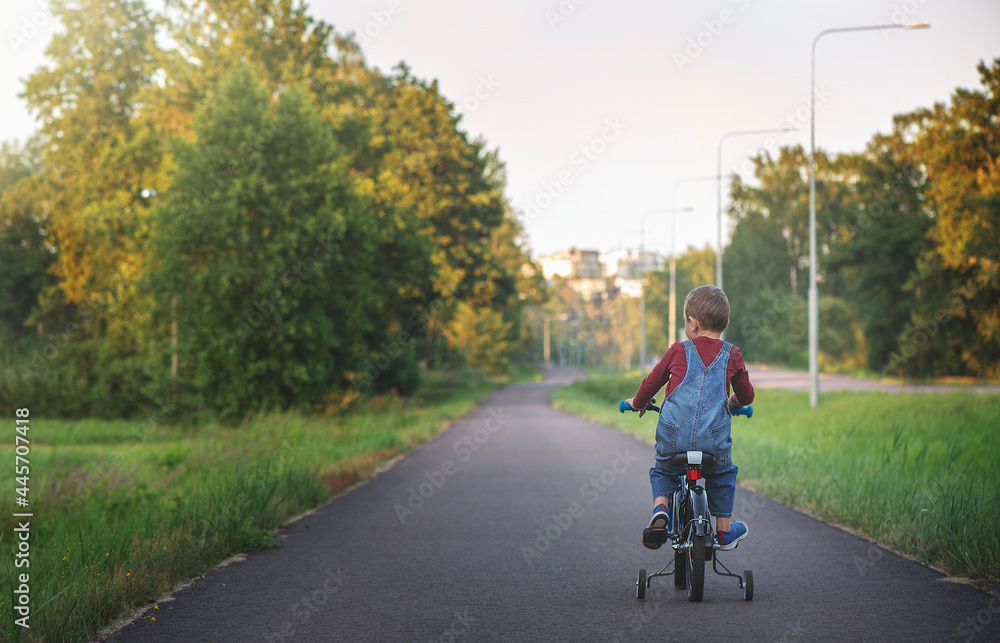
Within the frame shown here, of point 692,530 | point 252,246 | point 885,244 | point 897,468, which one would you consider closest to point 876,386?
point 885,244

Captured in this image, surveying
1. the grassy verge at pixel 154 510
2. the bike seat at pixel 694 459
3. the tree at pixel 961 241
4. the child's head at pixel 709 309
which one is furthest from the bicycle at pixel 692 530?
the tree at pixel 961 241

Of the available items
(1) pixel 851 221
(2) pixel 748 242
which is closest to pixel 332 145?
(1) pixel 851 221

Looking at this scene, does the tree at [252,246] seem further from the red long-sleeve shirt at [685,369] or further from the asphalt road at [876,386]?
the red long-sleeve shirt at [685,369]

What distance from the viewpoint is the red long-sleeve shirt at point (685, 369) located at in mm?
5309

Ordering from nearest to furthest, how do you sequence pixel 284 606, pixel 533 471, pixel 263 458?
1. pixel 284 606
2. pixel 263 458
3. pixel 533 471

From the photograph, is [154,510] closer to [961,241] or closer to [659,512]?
[659,512]

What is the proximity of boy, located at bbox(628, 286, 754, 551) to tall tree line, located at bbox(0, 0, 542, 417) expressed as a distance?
17.7 meters

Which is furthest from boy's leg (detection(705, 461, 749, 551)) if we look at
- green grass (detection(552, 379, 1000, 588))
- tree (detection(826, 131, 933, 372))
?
tree (detection(826, 131, 933, 372))

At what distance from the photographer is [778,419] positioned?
21.9 metres

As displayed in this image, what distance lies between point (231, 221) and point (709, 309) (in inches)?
754

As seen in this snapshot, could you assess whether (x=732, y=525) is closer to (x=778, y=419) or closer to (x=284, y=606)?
(x=284, y=606)

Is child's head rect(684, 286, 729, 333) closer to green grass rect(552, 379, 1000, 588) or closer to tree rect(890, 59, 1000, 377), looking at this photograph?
green grass rect(552, 379, 1000, 588)

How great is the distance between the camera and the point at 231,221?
22422 millimetres

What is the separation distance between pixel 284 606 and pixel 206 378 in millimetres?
17931
